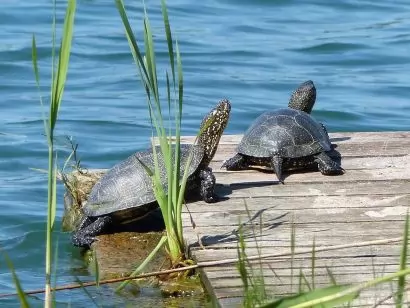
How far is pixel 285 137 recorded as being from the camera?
6.58 meters

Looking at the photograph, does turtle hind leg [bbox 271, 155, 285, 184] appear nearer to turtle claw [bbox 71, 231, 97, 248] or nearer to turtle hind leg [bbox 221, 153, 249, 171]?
turtle hind leg [bbox 221, 153, 249, 171]

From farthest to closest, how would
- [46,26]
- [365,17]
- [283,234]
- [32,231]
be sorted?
[365,17] → [46,26] → [32,231] → [283,234]

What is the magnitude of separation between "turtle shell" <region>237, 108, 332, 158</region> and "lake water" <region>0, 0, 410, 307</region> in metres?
1.22

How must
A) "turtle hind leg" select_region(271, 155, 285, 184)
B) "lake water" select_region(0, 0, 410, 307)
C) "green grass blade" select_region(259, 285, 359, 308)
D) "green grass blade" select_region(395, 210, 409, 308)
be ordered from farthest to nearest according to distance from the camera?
"lake water" select_region(0, 0, 410, 307), "turtle hind leg" select_region(271, 155, 285, 184), "green grass blade" select_region(395, 210, 409, 308), "green grass blade" select_region(259, 285, 359, 308)

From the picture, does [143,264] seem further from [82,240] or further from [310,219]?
[82,240]

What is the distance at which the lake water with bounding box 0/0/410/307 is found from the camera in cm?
937

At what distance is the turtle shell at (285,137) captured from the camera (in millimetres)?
6484

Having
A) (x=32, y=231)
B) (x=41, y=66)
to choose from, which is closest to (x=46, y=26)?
(x=41, y=66)

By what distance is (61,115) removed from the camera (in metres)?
11.0

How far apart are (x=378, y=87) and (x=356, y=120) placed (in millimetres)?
1452

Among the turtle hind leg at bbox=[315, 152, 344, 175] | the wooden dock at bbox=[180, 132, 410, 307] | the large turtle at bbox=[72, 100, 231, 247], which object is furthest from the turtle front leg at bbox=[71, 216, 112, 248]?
the turtle hind leg at bbox=[315, 152, 344, 175]

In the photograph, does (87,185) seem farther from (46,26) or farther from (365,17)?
(365,17)

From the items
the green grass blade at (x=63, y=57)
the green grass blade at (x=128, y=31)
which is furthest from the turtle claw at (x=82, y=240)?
the green grass blade at (x=63, y=57)

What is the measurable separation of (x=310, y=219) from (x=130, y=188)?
101 cm
